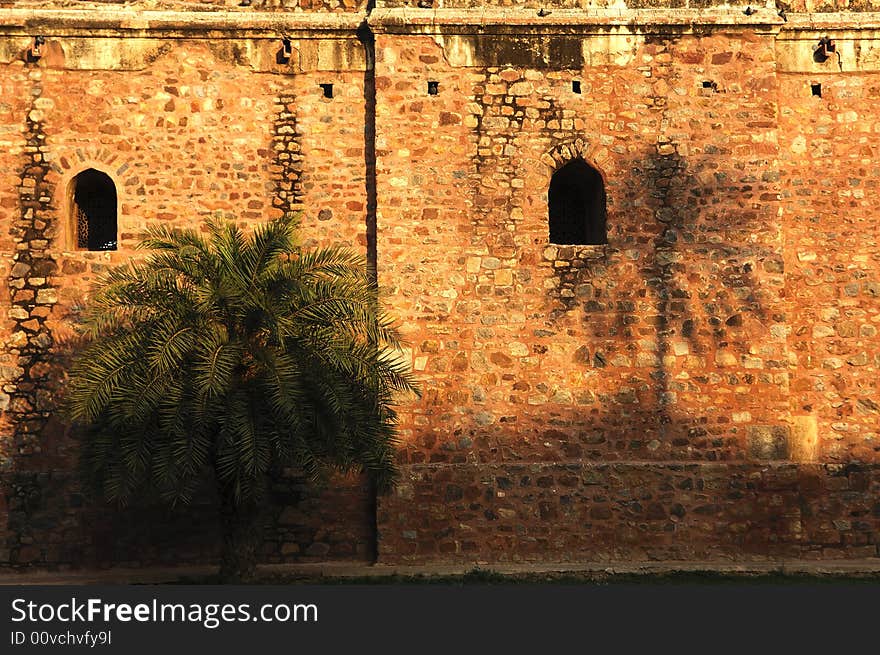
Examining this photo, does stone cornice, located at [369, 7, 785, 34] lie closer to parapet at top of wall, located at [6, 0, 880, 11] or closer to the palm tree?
parapet at top of wall, located at [6, 0, 880, 11]

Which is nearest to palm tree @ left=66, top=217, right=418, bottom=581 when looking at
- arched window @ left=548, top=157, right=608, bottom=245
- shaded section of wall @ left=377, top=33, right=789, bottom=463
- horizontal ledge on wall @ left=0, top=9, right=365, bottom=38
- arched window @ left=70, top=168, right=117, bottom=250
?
shaded section of wall @ left=377, top=33, right=789, bottom=463

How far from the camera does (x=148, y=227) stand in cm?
1042

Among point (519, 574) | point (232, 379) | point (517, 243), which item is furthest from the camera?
point (517, 243)

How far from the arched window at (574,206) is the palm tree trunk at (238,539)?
15.4 ft

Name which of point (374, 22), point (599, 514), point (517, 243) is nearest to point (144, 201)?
point (374, 22)

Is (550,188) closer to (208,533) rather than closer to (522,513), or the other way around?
(522,513)

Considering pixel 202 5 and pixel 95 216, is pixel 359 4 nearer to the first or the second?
pixel 202 5

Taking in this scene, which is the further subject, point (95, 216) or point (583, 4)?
point (95, 216)

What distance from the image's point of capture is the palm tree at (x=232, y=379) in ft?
27.1

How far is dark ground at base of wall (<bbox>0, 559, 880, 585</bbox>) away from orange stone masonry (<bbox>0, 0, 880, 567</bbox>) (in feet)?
0.65

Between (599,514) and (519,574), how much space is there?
1140mm

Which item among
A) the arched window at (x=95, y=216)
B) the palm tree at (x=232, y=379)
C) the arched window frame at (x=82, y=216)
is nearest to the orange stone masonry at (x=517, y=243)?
the arched window frame at (x=82, y=216)

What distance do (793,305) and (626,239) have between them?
2.05m

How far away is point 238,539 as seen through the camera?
29.6 ft
